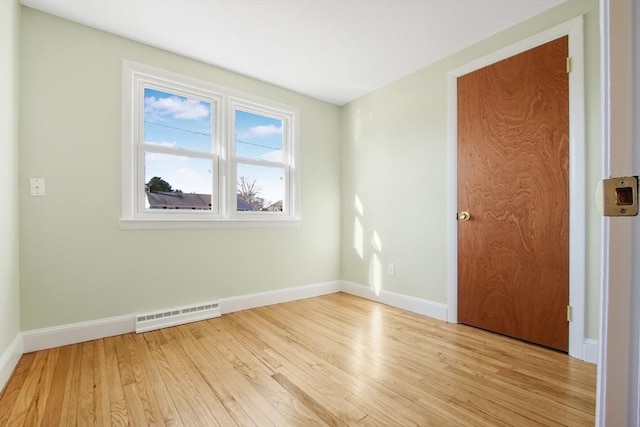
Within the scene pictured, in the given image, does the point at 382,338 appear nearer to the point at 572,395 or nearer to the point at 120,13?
the point at 572,395

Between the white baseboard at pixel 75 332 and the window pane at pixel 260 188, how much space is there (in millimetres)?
1365

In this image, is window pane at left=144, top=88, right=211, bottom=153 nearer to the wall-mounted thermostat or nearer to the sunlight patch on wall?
the sunlight patch on wall

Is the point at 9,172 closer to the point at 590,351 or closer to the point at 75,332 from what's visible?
the point at 75,332

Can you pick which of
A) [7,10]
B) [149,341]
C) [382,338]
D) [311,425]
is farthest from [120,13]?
[382,338]

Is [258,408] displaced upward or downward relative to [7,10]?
downward

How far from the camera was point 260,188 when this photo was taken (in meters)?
3.23

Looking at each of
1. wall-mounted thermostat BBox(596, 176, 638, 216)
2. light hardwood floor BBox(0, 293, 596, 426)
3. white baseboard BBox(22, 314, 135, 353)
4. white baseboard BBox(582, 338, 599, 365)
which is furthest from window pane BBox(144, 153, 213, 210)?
white baseboard BBox(582, 338, 599, 365)

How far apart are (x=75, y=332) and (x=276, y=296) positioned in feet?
5.47

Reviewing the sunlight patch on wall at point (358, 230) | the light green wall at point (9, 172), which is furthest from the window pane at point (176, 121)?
the sunlight patch on wall at point (358, 230)

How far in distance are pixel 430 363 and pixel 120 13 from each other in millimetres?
3190

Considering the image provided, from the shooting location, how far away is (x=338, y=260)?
3760 mm

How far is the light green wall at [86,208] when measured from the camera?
6.66 feet

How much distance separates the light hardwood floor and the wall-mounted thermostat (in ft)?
4.09

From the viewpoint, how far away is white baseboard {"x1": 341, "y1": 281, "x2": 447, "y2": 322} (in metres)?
2.68
